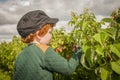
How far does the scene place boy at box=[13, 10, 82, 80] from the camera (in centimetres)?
327

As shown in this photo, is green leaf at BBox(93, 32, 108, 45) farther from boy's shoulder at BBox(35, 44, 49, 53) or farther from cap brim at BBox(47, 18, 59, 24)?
cap brim at BBox(47, 18, 59, 24)

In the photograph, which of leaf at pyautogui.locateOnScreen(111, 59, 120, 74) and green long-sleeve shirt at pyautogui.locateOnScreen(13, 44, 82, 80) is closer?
leaf at pyautogui.locateOnScreen(111, 59, 120, 74)

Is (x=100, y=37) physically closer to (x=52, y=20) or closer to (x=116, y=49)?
→ (x=116, y=49)

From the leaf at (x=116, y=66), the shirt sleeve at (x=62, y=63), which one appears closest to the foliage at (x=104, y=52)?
the leaf at (x=116, y=66)

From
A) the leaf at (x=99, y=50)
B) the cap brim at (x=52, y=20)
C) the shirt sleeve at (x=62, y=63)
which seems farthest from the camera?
the cap brim at (x=52, y=20)

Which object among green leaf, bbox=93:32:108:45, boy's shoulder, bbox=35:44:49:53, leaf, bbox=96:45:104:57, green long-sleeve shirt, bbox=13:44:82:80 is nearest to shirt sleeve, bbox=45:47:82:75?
green long-sleeve shirt, bbox=13:44:82:80

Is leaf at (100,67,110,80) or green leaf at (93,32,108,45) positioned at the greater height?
green leaf at (93,32,108,45)

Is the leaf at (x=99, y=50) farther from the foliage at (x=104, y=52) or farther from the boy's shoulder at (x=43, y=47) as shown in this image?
the boy's shoulder at (x=43, y=47)

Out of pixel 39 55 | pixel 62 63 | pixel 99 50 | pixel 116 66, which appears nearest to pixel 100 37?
pixel 99 50

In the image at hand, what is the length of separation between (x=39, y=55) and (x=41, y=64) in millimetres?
99

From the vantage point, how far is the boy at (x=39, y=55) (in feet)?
10.7

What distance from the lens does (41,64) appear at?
3354 millimetres

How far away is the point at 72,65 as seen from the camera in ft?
10.6

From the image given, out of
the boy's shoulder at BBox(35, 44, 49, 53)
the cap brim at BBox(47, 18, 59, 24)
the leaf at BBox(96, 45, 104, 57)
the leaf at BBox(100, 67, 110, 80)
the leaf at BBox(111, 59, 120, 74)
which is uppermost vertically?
the cap brim at BBox(47, 18, 59, 24)
